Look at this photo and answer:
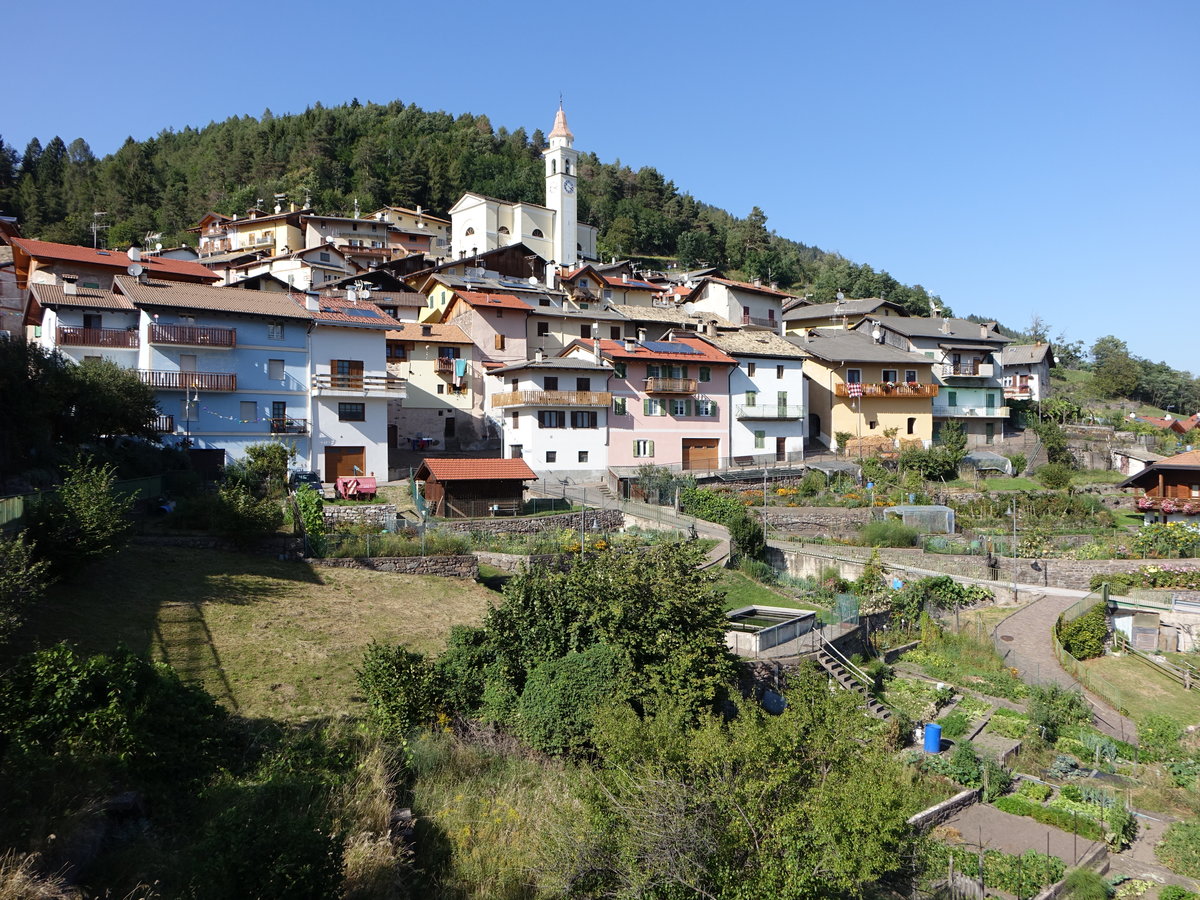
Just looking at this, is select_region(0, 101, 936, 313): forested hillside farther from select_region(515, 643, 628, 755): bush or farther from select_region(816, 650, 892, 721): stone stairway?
select_region(515, 643, 628, 755): bush

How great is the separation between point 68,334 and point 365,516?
51.0ft

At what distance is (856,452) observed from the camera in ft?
168

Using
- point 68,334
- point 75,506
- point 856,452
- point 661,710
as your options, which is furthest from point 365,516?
point 856,452

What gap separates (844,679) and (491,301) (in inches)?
1292

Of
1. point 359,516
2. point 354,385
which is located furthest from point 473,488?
point 354,385

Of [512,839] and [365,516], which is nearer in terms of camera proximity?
[512,839]

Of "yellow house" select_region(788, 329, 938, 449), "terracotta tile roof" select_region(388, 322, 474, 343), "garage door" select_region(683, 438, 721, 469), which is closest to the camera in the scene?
"terracotta tile roof" select_region(388, 322, 474, 343)

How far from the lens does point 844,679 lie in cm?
2162

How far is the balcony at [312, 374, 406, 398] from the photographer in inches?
1425

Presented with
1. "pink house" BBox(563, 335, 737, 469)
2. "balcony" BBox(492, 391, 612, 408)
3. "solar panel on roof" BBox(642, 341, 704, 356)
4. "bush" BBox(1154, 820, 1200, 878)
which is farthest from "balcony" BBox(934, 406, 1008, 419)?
"bush" BBox(1154, 820, 1200, 878)

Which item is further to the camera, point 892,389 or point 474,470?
point 892,389

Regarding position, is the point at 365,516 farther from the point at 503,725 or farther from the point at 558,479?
the point at 503,725

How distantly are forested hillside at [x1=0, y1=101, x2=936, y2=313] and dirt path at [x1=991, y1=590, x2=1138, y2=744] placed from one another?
63958 mm

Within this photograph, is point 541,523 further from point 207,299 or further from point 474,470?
point 207,299
